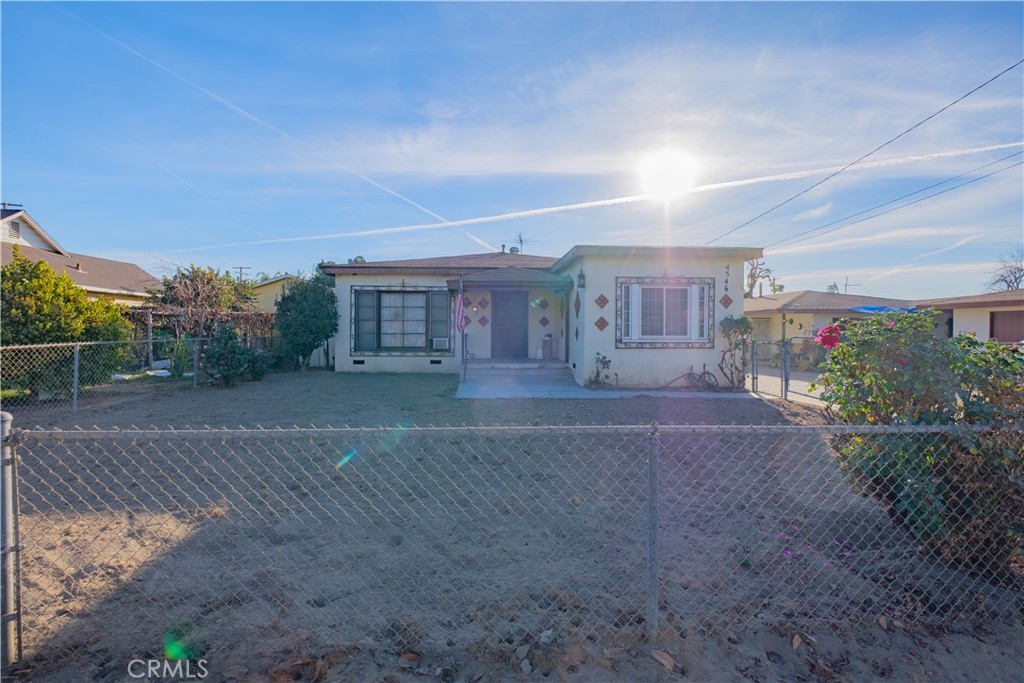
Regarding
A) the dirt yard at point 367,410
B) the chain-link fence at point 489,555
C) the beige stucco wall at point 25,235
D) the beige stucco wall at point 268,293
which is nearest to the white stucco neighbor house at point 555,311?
the dirt yard at point 367,410

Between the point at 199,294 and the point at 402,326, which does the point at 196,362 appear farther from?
the point at 402,326

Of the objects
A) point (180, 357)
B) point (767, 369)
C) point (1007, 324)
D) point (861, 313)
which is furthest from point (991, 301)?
point (180, 357)

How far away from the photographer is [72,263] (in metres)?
19.2

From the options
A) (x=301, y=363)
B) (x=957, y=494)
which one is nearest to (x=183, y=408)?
(x=301, y=363)

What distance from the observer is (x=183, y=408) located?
30.0 ft

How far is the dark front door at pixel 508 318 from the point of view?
50.3 feet

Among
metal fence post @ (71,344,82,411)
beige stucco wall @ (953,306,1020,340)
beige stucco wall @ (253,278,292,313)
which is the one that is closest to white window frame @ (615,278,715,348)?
metal fence post @ (71,344,82,411)

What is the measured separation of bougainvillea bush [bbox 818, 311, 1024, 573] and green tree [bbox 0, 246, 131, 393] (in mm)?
11544

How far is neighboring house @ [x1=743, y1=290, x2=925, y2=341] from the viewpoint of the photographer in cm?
2052

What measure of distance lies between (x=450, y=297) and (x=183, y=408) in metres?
7.42

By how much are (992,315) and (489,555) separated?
Answer: 23.3 metres

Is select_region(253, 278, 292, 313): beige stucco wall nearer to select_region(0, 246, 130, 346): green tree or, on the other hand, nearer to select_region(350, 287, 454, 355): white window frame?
select_region(350, 287, 454, 355): white window frame

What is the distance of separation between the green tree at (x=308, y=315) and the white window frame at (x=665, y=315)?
800 cm

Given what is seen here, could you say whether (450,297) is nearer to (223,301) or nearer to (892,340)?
(223,301)
